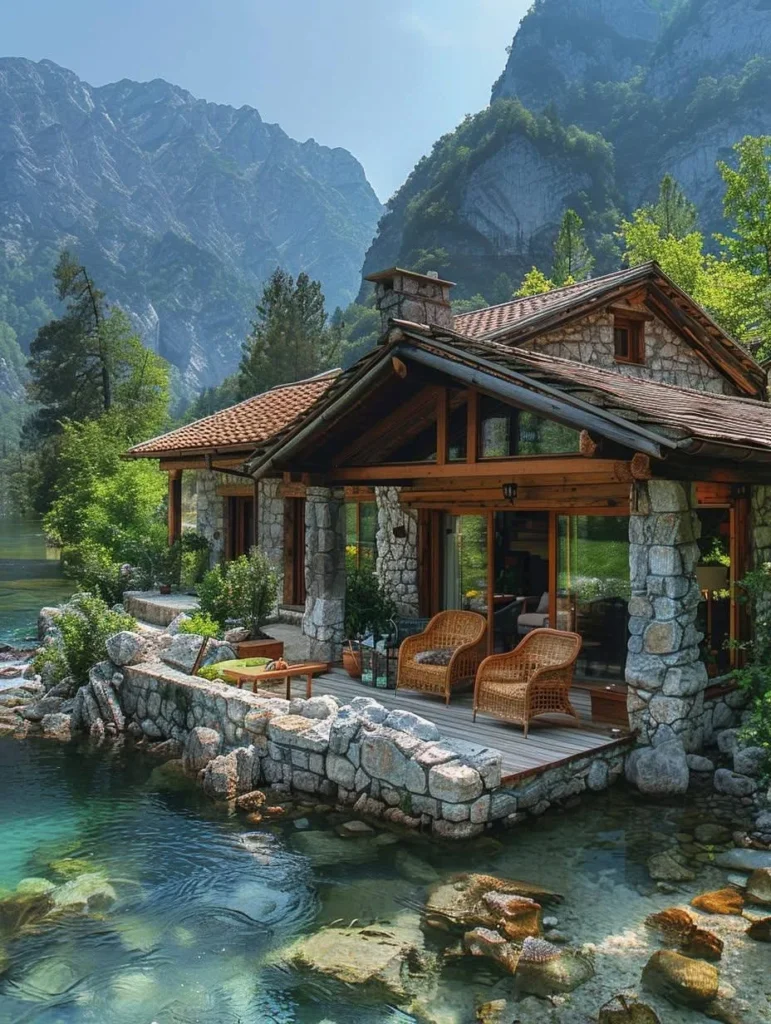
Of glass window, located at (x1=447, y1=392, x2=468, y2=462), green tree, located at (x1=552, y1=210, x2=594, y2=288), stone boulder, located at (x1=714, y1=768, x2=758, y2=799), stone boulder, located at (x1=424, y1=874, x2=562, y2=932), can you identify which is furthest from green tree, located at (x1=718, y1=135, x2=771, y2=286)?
green tree, located at (x1=552, y1=210, x2=594, y2=288)

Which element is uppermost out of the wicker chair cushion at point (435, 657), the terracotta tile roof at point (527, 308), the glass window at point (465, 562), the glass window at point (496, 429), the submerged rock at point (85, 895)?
the terracotta tile roof at point (527, 308)

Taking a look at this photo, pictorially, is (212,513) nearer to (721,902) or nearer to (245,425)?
(245,425)

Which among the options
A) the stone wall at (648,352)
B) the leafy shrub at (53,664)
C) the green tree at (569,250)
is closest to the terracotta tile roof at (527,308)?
the stone wall at (648,352)

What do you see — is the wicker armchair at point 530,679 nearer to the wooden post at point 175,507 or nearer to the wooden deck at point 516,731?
the wooden deck at point 516,731

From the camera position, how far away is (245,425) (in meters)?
16.1

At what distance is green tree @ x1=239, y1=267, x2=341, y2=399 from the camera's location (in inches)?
1719

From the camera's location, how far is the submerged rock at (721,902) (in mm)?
5680

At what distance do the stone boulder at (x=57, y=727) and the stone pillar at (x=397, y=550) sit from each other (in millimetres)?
4604

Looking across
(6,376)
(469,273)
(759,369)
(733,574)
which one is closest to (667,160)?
(469,273)

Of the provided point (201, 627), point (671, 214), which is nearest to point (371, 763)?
point (201, 627)

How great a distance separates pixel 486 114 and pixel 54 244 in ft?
330

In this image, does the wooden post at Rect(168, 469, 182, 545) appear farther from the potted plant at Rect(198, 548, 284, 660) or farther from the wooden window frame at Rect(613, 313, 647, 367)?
the wooden window frame at Rect(613, 313, 647, 367)

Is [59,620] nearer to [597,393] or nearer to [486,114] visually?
[597,393]

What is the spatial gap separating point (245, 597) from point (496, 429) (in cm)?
497
